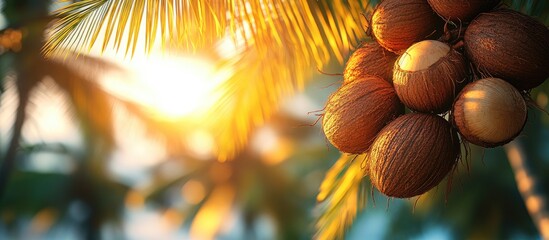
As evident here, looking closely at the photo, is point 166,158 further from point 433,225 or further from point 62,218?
point 433,225

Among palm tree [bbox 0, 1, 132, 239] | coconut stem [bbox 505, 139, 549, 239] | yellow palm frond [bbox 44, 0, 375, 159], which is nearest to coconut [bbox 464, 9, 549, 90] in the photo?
yellow palm frond [bbox 44, 0, 375, 159]

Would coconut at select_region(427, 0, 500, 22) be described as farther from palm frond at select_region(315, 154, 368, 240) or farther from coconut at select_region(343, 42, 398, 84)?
palm frond at select_region(315, 154, 368, 240)

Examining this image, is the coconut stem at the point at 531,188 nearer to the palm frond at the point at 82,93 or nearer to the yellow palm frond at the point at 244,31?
the yellow palm frond at the point at 244,31

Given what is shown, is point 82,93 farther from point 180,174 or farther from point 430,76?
point 430,76

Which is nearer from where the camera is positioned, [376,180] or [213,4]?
[376,180]

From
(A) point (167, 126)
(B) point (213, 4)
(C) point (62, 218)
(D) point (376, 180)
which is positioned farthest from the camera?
(C) point (62, 218)

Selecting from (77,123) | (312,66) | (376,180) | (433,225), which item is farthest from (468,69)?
(77,123)
